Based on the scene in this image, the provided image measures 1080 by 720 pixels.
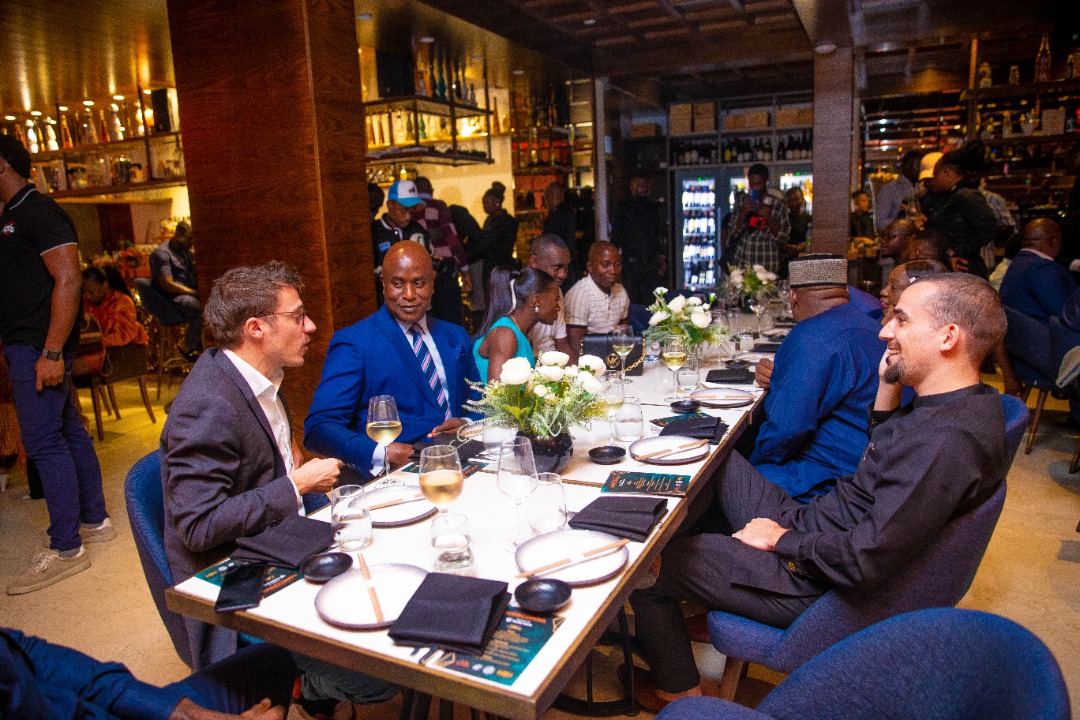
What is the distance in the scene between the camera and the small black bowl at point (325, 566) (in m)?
1.48

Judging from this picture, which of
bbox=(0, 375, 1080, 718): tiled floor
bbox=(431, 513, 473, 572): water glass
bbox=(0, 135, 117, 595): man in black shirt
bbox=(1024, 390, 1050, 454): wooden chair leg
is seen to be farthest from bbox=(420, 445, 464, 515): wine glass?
bbox=(1024, 390, 1050, 454): wooden chair leg

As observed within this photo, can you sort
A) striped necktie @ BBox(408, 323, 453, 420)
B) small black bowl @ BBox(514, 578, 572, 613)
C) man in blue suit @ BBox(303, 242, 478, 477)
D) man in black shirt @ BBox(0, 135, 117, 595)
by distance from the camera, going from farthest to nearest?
man in black shirt @ BBox(0, 135, 117, 595), striped necktie @ BBox(408, 323, 453, 420), man in blue suit @ BBox(303, 242, 478, 477), small black bowl @ BBox(514, 578, 572, 613)

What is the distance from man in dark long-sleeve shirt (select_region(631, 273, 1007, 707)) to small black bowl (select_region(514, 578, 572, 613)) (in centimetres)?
69

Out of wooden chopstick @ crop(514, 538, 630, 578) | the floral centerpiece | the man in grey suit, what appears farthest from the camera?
the floral centerpiece

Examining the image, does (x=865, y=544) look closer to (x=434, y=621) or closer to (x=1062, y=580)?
(x=434, y=621)

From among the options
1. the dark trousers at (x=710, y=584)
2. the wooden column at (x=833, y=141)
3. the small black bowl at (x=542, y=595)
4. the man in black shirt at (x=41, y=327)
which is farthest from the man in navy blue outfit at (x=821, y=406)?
the wooden column at (x=833, y=141)

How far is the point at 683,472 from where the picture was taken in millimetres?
2033

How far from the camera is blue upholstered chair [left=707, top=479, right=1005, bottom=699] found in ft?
5.26

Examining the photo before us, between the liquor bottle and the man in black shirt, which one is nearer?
the man in black shirt

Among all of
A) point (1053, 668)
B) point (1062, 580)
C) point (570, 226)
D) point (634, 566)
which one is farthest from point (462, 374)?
point (570, 226)

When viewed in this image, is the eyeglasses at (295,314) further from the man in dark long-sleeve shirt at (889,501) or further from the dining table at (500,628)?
the man in dark long-sleeve shirt at (889,501)

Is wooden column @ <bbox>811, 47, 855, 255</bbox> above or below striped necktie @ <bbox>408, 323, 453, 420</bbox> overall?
above

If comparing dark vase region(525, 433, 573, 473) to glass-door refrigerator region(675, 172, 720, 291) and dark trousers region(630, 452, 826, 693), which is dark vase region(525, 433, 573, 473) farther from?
glass-door refrigerator region(675, 172, 720, 291)

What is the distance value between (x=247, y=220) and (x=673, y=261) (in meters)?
7.44
